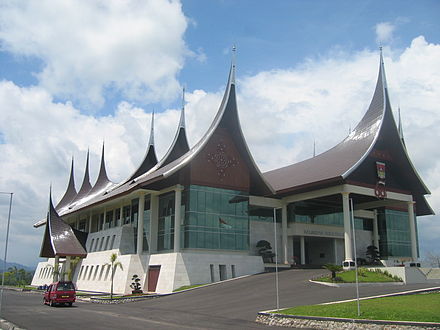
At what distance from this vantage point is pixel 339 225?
43.7 meters

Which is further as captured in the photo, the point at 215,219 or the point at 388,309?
the point at 215,219

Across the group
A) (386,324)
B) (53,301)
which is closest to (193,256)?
(53,301)

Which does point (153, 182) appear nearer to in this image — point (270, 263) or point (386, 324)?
point (270, 263)

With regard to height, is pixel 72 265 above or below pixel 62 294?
above

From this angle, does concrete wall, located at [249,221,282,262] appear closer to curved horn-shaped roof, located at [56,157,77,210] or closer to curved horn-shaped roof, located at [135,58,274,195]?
curved horn-shaped roof, located at [135,58,274,195]

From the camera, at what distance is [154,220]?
36438 millimetres

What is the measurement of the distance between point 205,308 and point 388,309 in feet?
30.5

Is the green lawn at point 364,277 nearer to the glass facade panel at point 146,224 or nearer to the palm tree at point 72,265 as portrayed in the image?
the glass facade panel at point 146,224

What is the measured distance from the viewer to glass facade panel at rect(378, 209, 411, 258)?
43594 millimetres

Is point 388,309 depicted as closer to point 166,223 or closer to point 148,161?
point 166,223

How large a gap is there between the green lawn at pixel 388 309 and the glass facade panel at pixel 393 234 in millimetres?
24765

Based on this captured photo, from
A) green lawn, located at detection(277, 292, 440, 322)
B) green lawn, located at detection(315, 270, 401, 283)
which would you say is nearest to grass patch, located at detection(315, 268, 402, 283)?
green lawn, located at detection(315, 270, 401, 283)

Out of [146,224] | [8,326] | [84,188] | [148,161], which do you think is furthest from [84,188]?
[8,326]

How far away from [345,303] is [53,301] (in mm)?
15026
